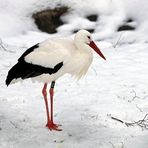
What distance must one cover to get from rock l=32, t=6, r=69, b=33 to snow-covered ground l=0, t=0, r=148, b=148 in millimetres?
→ 180

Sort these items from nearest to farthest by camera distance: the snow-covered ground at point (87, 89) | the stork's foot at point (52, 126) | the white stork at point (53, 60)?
the snow-covered ground at point (87, 89) < the white stork at point (53, 60) < the stork's foot at point (52, 126)

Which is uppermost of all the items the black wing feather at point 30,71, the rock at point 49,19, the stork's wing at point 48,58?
the stork's wing at point 48,58

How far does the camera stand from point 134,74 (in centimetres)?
863

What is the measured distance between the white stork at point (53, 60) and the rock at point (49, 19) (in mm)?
5056

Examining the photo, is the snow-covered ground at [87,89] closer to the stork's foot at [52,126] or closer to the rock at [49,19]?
the stork's foot at [52,126]

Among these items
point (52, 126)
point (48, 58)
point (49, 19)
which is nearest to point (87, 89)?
point (52, 126)

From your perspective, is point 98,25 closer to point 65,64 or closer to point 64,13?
point 64,13

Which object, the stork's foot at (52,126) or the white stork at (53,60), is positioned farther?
the stork's foot at (52,126)

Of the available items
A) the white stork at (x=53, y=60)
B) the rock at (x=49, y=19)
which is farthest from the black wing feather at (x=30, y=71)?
the rock at (x=49, y=19)

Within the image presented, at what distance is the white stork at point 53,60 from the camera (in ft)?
20.4

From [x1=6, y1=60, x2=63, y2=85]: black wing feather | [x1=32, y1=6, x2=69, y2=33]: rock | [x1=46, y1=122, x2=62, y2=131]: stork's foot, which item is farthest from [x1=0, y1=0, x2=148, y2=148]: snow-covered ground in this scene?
[x1=6, y1=60, x2=63, y2=85]: black wing feather

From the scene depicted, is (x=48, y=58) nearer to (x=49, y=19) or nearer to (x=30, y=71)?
(x=30, y=71)

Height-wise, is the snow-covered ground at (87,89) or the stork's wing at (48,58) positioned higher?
the stork's wing at (48,58)

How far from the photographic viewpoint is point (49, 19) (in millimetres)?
11453
